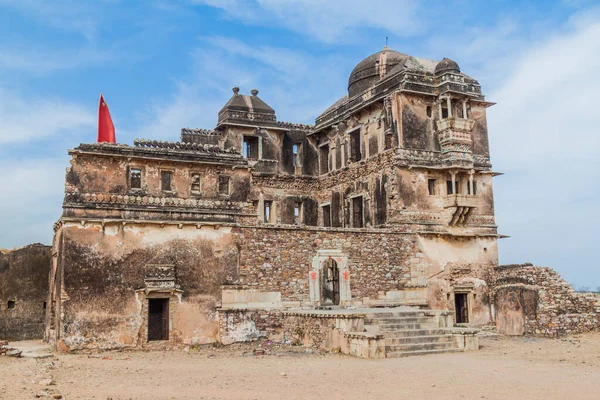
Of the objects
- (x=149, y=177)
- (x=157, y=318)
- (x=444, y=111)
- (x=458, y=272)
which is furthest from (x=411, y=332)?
(x=444, y=111)

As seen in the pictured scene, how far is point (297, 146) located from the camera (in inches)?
1222

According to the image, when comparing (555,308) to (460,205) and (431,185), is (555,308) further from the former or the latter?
(431,185)

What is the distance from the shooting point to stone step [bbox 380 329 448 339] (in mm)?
18016

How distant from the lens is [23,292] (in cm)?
2531

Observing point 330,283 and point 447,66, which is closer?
point 447,66

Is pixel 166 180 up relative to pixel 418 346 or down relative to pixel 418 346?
up

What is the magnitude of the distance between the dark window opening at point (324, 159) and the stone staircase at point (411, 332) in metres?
12.2

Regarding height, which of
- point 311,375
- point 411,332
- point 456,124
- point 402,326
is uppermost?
point 456,124

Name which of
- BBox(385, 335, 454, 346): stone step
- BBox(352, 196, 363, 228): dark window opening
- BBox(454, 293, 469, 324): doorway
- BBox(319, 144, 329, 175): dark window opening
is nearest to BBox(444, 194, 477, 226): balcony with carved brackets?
BBox(454, 293, 469, 324): doorway

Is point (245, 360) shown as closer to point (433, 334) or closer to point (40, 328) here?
point (433, 334)

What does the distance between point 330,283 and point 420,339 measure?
8.92 metres

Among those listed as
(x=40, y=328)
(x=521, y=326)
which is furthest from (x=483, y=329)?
(x=40, y=328)

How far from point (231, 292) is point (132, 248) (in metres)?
3.68

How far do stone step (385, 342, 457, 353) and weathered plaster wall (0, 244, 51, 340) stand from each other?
15.4 meters
